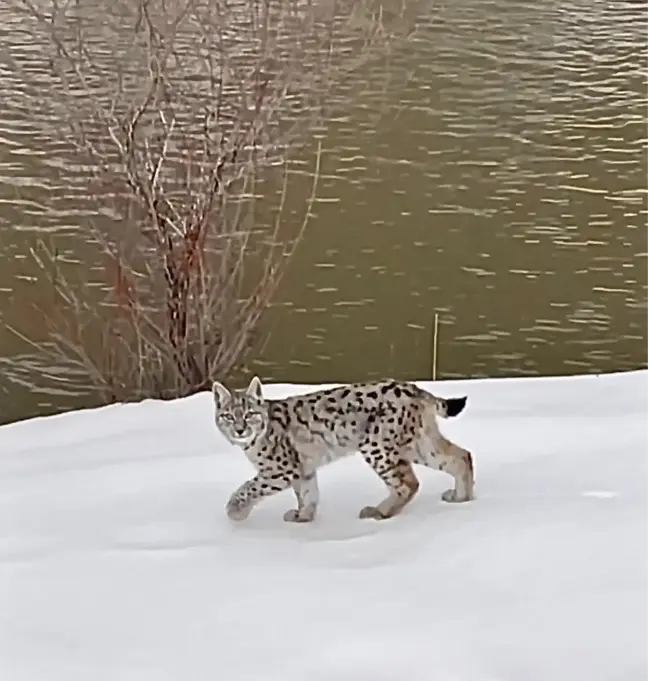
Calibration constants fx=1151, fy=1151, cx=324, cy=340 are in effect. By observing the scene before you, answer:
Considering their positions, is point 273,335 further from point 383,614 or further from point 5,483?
point 383,614

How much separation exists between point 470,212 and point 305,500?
2830mm

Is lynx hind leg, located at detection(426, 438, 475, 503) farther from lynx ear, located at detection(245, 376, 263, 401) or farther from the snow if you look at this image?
lynx ear, located at detection(245, 376, 263, 401)

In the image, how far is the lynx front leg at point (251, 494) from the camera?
191 cm

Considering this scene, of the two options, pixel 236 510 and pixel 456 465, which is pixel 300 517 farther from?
pixel 456 465

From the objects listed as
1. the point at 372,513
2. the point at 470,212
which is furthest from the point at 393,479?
the point at 470,212

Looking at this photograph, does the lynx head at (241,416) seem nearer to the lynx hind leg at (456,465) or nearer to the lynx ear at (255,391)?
the lynx ear at (255,391)

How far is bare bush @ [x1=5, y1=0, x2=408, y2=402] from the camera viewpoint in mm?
3377

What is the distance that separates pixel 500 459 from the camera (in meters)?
2.18

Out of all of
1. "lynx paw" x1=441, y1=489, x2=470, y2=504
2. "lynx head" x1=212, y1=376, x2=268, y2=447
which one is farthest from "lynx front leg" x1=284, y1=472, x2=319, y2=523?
"lynx paw" x1=441, y1=489, x2=470, y2=504

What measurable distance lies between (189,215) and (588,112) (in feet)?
6.91

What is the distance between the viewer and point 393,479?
74.2 inches

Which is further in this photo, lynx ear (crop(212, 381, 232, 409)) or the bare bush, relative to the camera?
the bare bush

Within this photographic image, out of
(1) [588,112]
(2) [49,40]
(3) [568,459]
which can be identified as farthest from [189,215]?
(1) [588,112]

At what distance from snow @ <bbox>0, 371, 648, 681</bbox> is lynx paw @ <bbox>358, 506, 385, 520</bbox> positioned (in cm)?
2
